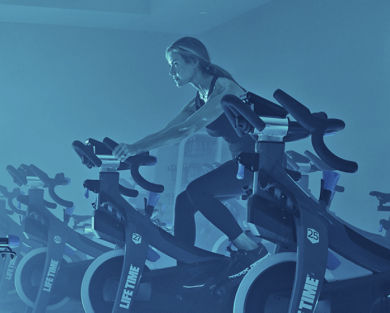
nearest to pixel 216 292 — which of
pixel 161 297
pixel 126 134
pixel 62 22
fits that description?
pixel 161 297

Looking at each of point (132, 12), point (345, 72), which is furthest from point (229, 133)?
point (132, 12)

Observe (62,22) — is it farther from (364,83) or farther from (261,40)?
(364,83)

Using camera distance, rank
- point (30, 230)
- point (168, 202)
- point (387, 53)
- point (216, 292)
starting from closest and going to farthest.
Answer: point (216, 292) → point (30, 230) → point (387, 53) → point (168, 202)

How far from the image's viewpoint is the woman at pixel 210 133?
2223 millimetres

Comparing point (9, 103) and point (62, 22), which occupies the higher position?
point (62, 22)

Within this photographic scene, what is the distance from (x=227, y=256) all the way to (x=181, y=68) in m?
0.86

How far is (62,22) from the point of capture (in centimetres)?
562

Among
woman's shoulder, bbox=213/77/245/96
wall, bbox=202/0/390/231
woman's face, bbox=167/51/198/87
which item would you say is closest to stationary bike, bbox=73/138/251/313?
woman's face, bbox=167/51/198/87

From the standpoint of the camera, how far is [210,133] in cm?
238

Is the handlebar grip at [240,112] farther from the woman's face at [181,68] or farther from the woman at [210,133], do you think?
the woman's face at [181,68]

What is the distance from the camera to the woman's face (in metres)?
2.46

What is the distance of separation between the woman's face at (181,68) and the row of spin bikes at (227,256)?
1.29 feet

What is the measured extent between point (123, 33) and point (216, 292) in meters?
4.03

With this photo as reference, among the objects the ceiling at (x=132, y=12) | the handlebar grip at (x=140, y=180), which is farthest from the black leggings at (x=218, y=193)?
the ceiling at (x=132, y=12)
